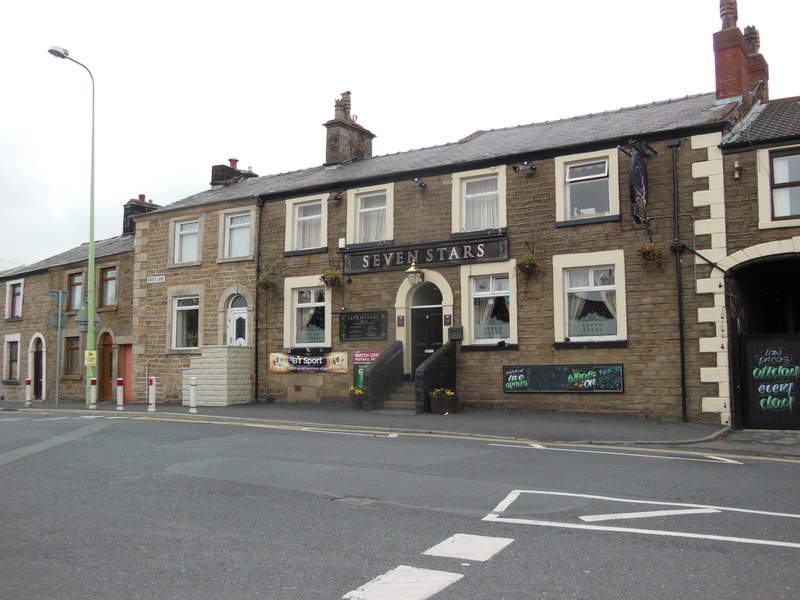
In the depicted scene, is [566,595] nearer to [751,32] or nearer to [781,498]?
[781,498]

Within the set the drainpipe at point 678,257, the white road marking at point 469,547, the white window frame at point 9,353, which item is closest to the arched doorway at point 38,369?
the white window frame at point 9,353

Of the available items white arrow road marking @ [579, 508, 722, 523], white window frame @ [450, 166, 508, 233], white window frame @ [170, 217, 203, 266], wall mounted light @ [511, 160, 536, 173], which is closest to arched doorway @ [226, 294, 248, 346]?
white window frame @ [170, 217, 203, 266]

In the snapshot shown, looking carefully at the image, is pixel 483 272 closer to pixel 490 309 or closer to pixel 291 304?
pixel 490 309

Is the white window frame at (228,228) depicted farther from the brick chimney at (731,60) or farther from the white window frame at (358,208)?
the brick chimney at (731,60)

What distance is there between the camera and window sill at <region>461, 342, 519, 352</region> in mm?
17891

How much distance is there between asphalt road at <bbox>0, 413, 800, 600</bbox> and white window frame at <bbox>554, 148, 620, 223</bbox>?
7.39 meters

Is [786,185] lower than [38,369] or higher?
higher

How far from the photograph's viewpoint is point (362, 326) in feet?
66.7

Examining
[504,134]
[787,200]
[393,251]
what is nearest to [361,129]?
[504,134]

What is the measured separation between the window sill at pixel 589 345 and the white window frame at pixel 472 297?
3.82ft

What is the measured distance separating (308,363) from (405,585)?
54.6ft

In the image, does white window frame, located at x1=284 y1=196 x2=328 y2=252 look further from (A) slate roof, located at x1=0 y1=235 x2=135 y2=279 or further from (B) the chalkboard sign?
(B) the chalkboard sign

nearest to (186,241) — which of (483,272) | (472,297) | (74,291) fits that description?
(74,291)

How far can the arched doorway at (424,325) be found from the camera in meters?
19.8
